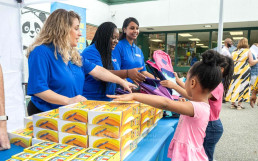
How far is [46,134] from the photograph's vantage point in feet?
3.76

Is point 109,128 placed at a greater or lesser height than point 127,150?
greater

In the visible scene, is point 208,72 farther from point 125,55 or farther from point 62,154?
point 125,55

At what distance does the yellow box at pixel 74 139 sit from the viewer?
1.06m

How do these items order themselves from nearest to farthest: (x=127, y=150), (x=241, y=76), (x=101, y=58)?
(x=127, y=150) < (x=101, y=58) < (x=241, y=76)

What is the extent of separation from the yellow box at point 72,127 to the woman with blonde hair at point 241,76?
558cm

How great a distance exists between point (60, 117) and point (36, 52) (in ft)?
1.84

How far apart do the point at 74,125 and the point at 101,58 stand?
1022mm

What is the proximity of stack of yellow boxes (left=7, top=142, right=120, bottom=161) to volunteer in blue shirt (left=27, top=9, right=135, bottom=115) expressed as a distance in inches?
13.5

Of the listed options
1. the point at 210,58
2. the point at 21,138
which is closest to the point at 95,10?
the point at 210,58

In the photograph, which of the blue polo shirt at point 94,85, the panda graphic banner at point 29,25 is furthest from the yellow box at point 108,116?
the panda graphic banner at point 29,25

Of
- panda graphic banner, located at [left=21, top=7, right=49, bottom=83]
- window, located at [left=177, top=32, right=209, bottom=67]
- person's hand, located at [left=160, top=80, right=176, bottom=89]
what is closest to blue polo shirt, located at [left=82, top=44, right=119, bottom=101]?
person's hand, located at [left=160, top=80, right=176, bottom=89]

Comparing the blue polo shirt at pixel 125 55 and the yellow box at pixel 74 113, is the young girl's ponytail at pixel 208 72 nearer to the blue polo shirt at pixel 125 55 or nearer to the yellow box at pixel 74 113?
the yellow box at pixel 74 113

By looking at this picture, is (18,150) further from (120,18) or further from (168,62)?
(120,18)

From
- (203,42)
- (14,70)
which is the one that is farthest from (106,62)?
(203,42)
